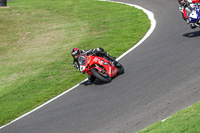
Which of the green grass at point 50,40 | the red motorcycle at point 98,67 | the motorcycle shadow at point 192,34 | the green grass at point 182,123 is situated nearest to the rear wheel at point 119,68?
the red motorcycle at point 98,67

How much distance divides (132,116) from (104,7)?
18.6 meters

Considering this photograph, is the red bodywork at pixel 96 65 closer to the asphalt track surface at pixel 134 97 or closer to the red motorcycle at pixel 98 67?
the red motorcycle at pixel 98 67

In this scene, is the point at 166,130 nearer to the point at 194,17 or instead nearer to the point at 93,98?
the point at 93,98

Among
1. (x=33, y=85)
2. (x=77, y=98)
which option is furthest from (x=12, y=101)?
(x=77, y=98)

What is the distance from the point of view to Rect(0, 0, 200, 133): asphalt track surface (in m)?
8.83

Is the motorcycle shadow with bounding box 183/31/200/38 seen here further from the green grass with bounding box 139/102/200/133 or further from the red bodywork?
the green grass with bounding box 139/102/200/133

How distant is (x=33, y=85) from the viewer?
14.6 meters

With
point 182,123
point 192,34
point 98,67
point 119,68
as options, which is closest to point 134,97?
point 98,67

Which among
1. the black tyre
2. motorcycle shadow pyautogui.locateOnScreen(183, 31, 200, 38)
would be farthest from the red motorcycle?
motorcycle shadow pyautogui.locateOnScreen(183, 31, 200, 38)

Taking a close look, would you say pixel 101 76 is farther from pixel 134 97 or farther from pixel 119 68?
pixel 134 97

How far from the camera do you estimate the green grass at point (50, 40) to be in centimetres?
1387

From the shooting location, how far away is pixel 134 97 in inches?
399

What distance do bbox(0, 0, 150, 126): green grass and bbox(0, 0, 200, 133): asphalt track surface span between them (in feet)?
4.97

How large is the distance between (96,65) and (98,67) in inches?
4.0
